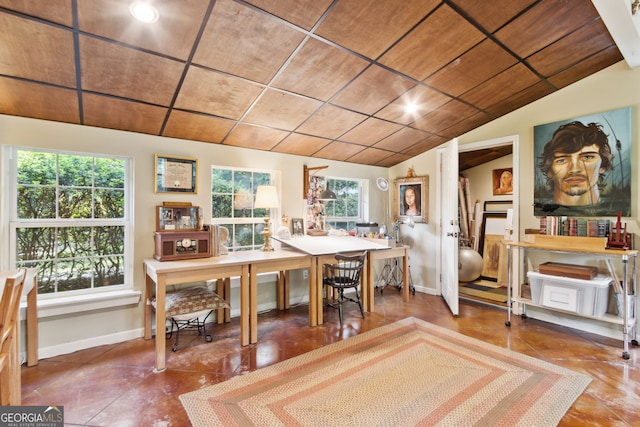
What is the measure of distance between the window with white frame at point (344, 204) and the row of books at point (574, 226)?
2.36 m

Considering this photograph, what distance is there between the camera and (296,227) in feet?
12.6

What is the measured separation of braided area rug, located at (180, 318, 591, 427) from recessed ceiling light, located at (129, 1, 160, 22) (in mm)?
2280

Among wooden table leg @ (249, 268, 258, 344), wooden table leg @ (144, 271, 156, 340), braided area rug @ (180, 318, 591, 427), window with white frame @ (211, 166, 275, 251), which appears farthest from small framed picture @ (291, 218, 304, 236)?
wooden table leg @ (144, 271, 156, 340)

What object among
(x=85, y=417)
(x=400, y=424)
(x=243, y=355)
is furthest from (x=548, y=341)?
(x=85, y=417)

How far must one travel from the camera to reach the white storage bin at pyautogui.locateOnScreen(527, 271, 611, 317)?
108 inches

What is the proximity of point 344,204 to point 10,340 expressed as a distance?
379 centimetres

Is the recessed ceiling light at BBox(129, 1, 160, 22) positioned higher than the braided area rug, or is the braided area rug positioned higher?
the recessed ceiling light at BBox(129, 1, 160, 22)

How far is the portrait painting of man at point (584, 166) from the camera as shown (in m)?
2.82

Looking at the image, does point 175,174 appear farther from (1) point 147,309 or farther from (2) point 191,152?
(1) point 147,309

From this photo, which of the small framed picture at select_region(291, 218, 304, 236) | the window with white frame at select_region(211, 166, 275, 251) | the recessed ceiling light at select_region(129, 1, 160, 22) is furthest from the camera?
the small framed picture at select_region(291, 218, 304, 236)

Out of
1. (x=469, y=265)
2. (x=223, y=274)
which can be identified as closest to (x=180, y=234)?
(x=223, y=274)

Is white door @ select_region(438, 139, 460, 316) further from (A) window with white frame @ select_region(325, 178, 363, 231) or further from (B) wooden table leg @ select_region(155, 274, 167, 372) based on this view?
(B) wooden table leg @ select_region(155, 274, 167, 372)

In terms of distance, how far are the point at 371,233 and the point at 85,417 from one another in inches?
130

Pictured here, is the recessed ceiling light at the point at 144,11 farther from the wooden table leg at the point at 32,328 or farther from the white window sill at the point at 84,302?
the white window sill at the point at 84,302
